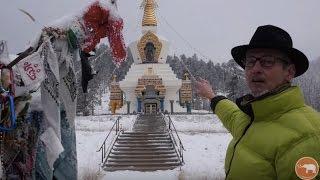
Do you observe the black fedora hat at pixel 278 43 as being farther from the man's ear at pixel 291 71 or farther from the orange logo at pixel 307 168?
the orange logo at pixel 307 168

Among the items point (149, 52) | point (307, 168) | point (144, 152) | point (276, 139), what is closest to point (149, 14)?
point (149, 52)

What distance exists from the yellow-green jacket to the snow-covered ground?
11.9 metres

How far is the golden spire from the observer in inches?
1526

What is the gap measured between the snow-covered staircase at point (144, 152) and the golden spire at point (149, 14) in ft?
57.9

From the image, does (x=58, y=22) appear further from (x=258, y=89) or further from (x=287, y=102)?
(x=287, y=102)

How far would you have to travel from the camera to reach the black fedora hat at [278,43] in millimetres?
2582

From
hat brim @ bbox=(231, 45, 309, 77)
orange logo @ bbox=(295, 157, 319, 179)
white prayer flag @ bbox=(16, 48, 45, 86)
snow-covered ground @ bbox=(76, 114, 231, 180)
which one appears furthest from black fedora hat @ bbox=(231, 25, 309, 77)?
snow-covered ground @ bbox=(76, 114, 231, 180)

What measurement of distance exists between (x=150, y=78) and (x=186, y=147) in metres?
16.7

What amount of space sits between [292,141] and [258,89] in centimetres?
50

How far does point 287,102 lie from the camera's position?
2439 mm

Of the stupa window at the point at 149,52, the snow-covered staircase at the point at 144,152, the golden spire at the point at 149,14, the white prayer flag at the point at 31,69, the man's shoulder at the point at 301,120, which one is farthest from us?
the golden spire at the point at 149,14

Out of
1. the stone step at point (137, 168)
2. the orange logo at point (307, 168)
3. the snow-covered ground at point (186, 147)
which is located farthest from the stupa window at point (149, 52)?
the orange logo at point (307, 168)

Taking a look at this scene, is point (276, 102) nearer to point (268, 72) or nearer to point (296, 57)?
point (268, 72)

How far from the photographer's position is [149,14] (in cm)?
3903
